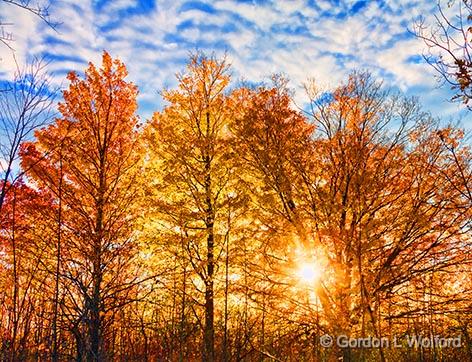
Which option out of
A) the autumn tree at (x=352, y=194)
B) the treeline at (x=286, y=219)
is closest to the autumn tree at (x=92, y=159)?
the treeline at (x=286, y=219)

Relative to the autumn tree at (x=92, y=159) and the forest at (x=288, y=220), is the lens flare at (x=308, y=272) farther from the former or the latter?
the autumn tree at (x=92, y=159)

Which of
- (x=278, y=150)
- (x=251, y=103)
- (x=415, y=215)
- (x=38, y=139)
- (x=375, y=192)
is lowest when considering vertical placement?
(x=415, y=215)

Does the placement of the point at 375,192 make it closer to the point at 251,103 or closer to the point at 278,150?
the point at 278,150

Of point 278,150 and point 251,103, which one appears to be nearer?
point 278,150

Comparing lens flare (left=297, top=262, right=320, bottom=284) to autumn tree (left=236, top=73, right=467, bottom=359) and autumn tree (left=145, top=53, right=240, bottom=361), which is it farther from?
autumn tree (left=145, top=53, right=240, bottom=361)

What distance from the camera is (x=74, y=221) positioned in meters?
9.20

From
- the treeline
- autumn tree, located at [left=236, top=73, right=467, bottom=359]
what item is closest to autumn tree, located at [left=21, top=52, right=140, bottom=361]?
the treeline

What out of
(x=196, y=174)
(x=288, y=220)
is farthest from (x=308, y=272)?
(x=196, y=174)

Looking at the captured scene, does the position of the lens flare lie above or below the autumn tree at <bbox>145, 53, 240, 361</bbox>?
below

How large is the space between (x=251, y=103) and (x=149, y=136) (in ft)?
10.9

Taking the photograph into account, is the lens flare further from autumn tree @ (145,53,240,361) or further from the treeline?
autumn tree @ (145,53,240,361)

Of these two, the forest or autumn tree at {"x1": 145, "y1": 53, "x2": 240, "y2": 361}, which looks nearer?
the forest

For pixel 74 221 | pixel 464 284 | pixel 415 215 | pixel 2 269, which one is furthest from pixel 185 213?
pixel 464 284

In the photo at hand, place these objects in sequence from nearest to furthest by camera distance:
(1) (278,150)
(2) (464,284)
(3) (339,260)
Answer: (3) (339,260) → (2) (464,284) → (1) (278,150)
